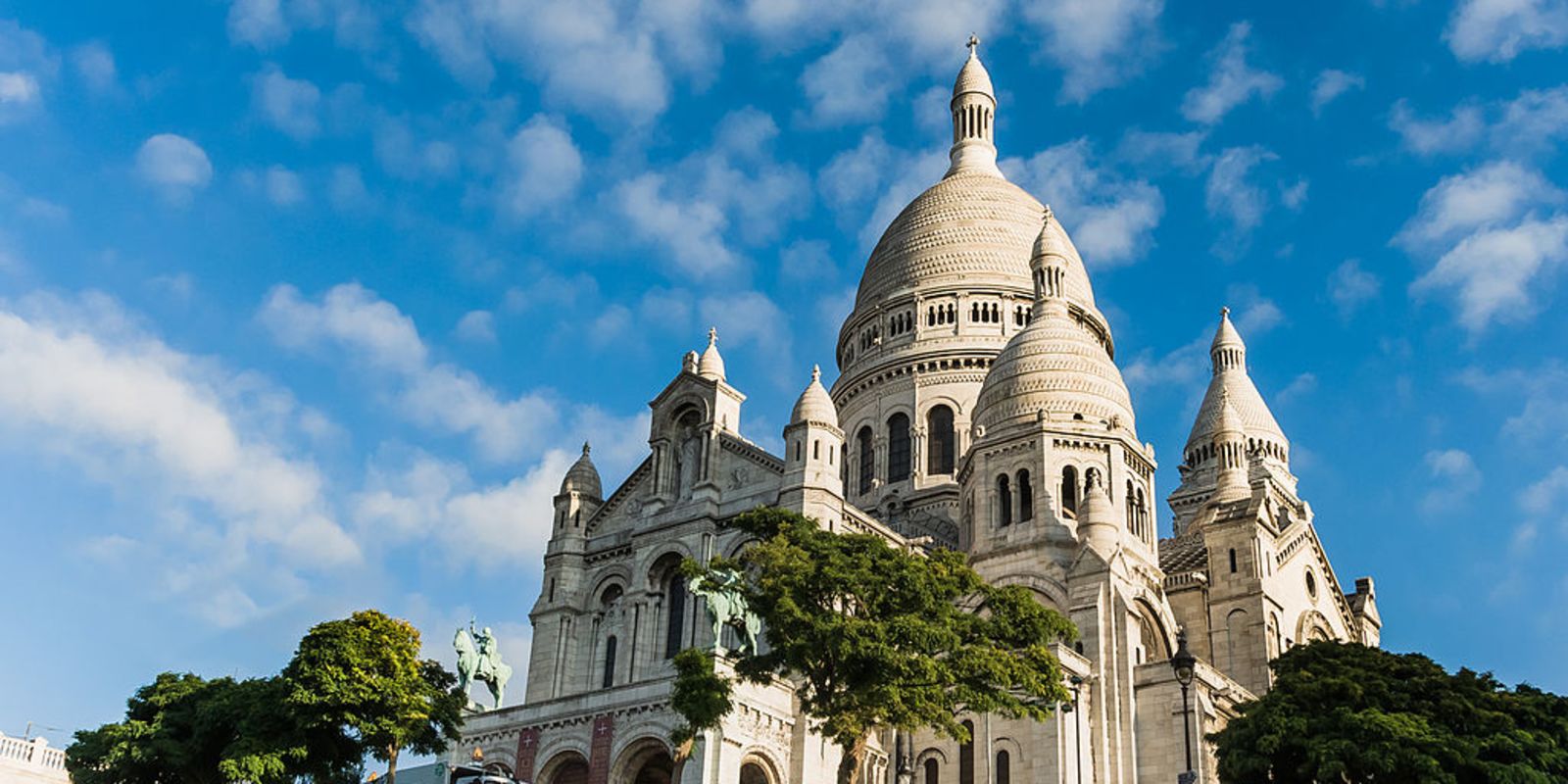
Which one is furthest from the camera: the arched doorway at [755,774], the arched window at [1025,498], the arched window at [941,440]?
the arched window at [941,440]

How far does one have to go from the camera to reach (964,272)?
2963 inches

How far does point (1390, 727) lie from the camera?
129ft

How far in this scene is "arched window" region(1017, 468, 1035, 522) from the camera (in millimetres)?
58031

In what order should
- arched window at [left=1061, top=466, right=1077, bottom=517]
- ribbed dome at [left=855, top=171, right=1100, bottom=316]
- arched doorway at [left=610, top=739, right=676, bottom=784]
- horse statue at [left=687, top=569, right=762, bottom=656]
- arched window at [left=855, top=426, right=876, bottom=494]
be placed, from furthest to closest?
ribbed dome at [left=855, top=171, right=1100, bottom=316], arched window at [left=855, top=426, right=876, bottom=494], arched window at [left=1061, top=466, right=1077, bottom=517], arched doorway at [left=610, top=739, right=676, bottom=784], horse statue at [left=687, top=569, right=762, bottom=656]

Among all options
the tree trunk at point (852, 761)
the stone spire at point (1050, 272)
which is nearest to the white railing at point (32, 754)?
the tree trunk at point (852, 761)

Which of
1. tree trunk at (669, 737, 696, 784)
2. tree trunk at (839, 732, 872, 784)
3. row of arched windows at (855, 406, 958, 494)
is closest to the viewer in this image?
tree trunk at (839, 732, 872, 784)

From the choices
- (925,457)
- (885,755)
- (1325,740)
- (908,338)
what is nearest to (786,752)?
(885,755)

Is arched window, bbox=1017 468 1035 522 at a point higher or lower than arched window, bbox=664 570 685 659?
higher

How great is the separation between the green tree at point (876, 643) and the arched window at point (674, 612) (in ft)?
42.7

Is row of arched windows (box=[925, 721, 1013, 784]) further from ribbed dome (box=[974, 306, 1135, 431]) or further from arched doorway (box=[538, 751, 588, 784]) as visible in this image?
ribbed dome (box=[974, 306, 1135, 431])

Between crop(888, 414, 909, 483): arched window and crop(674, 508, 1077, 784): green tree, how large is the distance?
29.5 m

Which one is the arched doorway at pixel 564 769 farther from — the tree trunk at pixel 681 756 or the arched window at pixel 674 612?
the tree trunk at pixel 681 756

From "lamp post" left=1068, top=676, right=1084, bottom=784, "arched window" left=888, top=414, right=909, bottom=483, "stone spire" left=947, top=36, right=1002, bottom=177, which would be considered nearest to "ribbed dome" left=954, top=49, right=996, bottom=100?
"stone spire" left=947, top=36, right=1002, bottom=177

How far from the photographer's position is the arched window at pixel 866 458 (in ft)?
239
